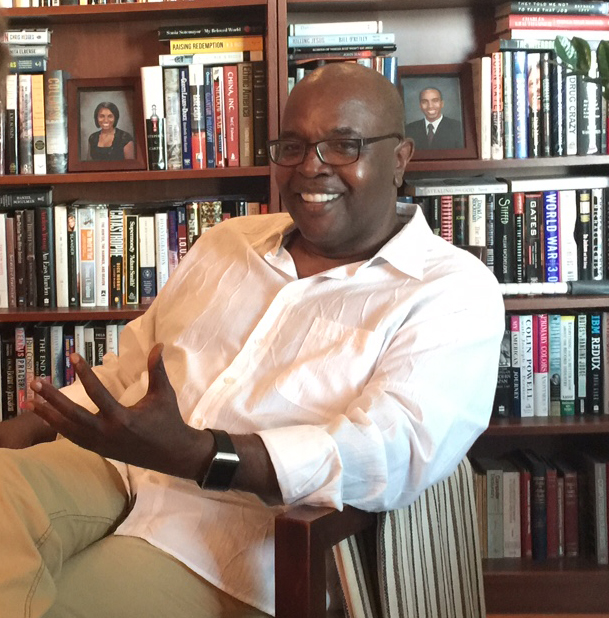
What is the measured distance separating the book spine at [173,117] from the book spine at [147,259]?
170 millimetres

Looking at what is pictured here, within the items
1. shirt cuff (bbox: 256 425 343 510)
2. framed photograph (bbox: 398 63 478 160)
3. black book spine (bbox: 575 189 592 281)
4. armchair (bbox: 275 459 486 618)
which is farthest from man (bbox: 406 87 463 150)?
shirt cuff (bbox: 256 425 343 510)

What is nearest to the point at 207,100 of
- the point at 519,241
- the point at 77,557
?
the point at 519,241

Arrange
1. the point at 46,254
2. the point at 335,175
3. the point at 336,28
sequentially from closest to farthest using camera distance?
1. the point at 335,175
2. the point at 336,28
3. the point at 46,254

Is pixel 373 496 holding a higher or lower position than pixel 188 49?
lower

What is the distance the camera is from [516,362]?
2393mm

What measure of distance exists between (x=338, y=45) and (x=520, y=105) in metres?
0.50

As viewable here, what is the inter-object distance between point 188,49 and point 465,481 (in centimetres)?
141

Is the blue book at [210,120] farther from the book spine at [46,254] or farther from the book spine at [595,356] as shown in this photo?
the book spine at [595,356]

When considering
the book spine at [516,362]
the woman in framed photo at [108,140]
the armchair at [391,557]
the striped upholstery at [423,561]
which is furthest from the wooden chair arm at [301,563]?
the woman in framed photo at [108,140]

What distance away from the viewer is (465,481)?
5.08ft

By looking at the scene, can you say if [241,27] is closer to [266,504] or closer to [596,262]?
[596,262]

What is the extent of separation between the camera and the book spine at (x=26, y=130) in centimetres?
240

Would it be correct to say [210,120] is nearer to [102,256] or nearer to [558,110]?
[102,256]

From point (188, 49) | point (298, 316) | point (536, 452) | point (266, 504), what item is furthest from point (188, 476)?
point (536, 452)
